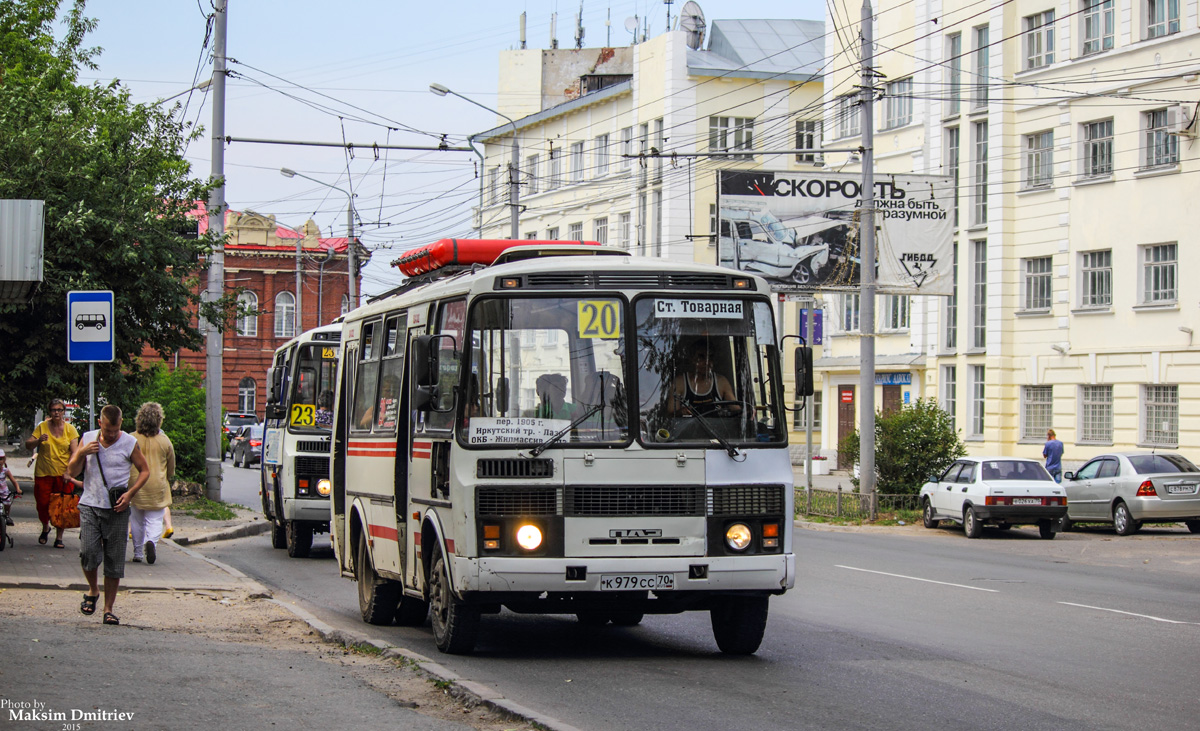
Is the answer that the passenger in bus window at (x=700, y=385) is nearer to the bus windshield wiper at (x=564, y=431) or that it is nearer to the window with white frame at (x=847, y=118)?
the bus windshield wiper at (x=564, y=431)

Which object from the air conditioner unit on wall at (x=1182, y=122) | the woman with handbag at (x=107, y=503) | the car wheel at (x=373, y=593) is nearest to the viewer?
the woman with handbag at (x=107, y=503)

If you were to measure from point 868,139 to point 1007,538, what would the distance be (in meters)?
8.59

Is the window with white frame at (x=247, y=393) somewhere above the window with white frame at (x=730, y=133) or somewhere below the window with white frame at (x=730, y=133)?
below

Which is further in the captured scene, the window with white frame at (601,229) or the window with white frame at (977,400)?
the window with white frame at (601,229)

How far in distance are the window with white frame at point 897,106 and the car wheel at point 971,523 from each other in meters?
20.9

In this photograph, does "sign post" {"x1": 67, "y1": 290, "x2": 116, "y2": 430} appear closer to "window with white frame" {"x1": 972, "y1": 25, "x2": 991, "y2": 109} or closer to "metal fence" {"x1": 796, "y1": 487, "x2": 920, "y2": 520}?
"metal fence" {"x1": 796, "y1": 487, "x2": 920, "y2": 520}

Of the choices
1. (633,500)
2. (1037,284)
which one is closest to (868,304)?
(1037,284)

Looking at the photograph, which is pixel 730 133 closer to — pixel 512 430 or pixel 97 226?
pixel 97 226

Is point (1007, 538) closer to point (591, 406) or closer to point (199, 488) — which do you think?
point (199, 488)

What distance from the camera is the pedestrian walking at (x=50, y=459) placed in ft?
60.2

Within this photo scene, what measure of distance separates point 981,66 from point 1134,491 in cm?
1832

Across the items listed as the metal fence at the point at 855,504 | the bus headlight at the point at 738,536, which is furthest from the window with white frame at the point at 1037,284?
the bus headlight at the point at 738,536

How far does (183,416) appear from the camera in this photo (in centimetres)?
3186

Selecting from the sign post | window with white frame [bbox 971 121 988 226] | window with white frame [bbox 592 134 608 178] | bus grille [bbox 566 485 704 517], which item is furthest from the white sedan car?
window with white frame [bbox 592 134 608 178]
